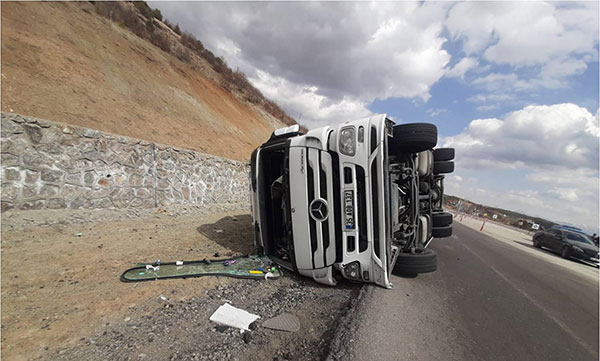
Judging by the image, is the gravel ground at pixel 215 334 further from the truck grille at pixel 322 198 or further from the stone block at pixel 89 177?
the stone block at pixel 89 177

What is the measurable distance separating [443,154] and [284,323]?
4579mm

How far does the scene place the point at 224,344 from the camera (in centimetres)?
210

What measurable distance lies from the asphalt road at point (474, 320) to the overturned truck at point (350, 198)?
1.49ft

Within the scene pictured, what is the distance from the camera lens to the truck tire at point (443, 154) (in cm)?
501

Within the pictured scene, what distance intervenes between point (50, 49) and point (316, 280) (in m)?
12.1

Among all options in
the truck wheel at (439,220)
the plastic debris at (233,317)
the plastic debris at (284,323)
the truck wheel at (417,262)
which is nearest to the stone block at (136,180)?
the plastic debris at (233,317)

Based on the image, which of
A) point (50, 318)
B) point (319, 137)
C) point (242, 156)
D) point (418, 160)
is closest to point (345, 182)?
point (319, 137)

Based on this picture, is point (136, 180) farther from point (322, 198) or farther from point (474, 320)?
point (474, 320)

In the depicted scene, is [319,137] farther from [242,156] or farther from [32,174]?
[242,156]

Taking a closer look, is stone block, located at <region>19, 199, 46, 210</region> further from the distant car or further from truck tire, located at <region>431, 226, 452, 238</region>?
the distant car

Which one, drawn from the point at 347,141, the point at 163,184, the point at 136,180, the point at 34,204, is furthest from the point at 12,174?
the point at 347,141

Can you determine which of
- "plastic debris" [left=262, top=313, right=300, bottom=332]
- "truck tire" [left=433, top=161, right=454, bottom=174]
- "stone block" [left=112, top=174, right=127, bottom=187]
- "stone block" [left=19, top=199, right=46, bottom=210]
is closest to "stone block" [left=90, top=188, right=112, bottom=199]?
"stone block" [left=112, top=174, right=127, bottom=187]

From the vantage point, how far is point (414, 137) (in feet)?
12.1

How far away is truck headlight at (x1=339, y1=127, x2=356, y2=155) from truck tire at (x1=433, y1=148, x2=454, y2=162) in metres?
2.90
